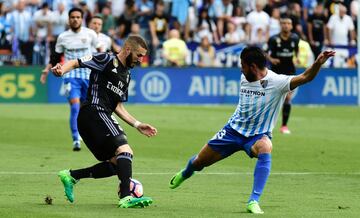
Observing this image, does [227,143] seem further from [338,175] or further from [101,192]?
[338,175]

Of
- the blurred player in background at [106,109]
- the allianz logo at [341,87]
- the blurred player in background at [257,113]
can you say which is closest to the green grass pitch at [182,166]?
the blurred player in background at [106,109]

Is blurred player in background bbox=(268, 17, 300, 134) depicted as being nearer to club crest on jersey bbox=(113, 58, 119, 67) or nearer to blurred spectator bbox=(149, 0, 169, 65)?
blurred spectator bbox=(149, 0, 169, 65)

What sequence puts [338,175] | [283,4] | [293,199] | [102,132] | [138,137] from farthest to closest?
[283,4], [138,137], [338,175], [293,199], [102,132]

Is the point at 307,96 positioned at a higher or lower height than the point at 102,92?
lower

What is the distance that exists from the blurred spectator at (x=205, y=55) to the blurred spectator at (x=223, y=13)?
50.6 inches

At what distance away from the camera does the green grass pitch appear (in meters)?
11.2

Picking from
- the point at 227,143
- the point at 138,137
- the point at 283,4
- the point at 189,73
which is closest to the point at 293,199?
the point at 227,143

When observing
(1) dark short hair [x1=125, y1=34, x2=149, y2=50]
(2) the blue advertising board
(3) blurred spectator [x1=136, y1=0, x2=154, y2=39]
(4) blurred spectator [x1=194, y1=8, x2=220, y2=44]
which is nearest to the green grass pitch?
(1) dark short hair [x1=125, y1=34, x2=149, y2=50]

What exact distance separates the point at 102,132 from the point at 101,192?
153 centimetres

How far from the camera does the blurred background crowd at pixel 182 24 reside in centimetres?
3159

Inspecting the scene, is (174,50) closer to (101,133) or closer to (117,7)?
(117,7)

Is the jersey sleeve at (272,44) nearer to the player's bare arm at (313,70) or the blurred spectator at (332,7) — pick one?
the player's bare arm at (313,70)

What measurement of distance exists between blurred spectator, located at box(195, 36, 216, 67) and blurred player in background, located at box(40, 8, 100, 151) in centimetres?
1361

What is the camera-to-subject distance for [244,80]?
1144 cm
